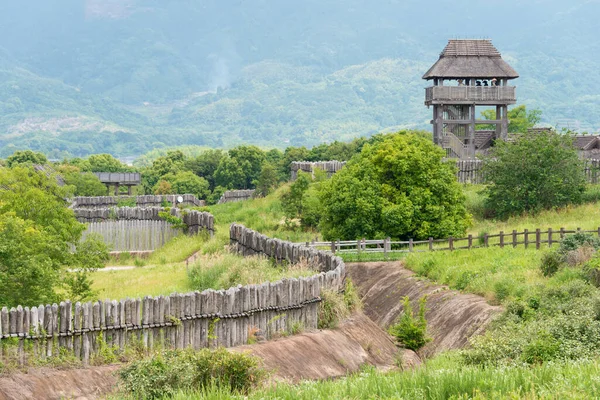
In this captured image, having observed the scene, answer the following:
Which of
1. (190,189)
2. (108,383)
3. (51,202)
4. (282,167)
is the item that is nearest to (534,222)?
(51,202)

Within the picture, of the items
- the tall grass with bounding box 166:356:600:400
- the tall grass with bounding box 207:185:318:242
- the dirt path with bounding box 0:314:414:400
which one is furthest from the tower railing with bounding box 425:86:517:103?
the tall grass with bounding box 166:356:600:400

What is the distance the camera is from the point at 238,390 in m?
19.6

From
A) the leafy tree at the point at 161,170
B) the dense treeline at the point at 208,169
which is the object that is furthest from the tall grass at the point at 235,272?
the leafy tree at the point at 161,170

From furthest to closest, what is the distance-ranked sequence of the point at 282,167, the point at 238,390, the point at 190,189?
1. the point at 190,189
2. the point at 282,167
3. the point at 238,390

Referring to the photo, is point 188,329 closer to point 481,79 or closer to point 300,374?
point 300,374

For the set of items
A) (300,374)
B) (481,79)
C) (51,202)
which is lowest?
(300,374)

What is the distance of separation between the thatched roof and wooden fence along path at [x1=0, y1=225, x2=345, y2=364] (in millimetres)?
51748

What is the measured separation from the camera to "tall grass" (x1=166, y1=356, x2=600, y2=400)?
1519 centimetres

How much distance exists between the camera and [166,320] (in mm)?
23469

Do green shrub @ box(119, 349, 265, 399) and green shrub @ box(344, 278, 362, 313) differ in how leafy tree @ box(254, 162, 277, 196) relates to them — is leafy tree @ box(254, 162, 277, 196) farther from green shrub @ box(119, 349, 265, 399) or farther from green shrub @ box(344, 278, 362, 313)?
green shrub @ box(119, 349, 265, 399)

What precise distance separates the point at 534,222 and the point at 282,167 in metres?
61.4

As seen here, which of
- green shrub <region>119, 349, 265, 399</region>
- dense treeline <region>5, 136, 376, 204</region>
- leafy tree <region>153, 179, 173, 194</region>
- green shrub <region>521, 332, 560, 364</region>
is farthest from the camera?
leafy tree <region>153, 179, 173, 194</region>

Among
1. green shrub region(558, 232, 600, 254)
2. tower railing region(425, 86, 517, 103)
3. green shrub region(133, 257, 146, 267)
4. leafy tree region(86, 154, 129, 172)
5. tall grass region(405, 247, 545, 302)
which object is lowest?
green shrub region(133, 257, 146, 267)

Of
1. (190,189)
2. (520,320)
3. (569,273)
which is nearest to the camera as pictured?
(520,320)
